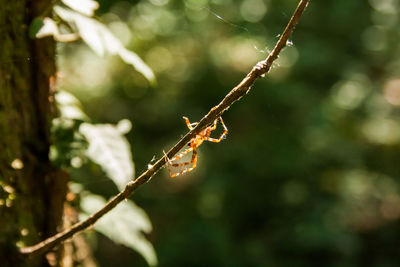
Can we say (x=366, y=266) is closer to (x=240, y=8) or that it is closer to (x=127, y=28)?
(x=240, y=8)

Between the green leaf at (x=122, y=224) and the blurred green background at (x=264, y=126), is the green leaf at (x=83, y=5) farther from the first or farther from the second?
the blurred green background at (x=264, y=126)

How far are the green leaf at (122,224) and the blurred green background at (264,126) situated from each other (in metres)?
3.16

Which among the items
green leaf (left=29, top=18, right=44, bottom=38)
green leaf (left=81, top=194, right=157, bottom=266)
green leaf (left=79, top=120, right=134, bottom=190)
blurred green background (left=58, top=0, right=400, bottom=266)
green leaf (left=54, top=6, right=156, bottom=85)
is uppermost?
blurred green background (left=58, top=0, right=400, bottom=266)

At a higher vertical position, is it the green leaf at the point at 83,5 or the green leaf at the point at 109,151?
the green leaf at the point at 83,5

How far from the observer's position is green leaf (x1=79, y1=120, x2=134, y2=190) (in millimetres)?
1062

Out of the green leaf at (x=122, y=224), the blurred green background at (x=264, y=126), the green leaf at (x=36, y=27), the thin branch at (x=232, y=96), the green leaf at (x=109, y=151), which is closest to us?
the thin branch at (x=232, y=96)

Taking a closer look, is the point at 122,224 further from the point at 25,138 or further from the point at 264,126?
the point at 264,126

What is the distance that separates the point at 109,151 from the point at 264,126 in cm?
430

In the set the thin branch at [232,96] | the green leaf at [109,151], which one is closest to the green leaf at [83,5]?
the green leaf at [109,151]

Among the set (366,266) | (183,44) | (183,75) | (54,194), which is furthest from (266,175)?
(54,194)

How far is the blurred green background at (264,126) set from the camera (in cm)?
472

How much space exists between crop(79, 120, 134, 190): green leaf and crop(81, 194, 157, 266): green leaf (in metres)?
0.19

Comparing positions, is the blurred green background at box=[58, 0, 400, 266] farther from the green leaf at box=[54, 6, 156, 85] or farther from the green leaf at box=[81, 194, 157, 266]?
the green leaf at box=[54, 6, 156, 85]

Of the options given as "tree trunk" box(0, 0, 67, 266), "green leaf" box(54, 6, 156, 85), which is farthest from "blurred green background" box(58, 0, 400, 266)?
"green leaf" box(54, 6, 156, 85)
